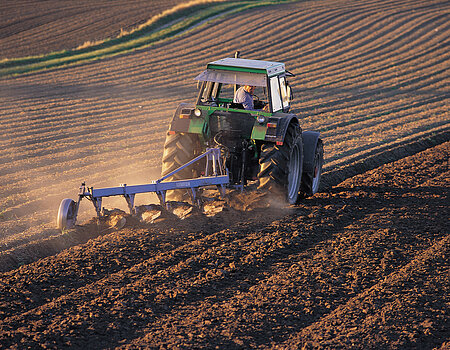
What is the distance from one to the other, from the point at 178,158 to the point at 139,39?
76.1ft

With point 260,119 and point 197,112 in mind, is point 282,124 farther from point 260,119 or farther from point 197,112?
point 197,112

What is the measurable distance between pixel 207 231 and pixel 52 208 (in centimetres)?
272

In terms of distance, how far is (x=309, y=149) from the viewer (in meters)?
9.81

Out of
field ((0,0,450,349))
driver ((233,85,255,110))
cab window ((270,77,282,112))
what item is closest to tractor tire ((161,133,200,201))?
field ((0,0,450,349))

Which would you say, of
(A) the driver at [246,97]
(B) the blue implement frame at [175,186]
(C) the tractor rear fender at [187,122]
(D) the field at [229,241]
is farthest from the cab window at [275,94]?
(D) the field at [229,241]

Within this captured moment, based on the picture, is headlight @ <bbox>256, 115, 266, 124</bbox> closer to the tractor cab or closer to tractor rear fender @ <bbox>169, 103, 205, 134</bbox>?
the tractor cab

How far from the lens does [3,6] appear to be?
1475 inches

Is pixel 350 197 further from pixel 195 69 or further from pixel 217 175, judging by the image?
pixel 195 69

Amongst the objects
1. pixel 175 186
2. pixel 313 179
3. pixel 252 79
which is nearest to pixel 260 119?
pixel 252 79

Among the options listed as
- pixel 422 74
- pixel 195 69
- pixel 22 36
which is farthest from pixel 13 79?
pixel 422 74

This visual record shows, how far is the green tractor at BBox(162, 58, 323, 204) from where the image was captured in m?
8.62

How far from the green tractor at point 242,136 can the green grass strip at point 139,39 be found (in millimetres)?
16991

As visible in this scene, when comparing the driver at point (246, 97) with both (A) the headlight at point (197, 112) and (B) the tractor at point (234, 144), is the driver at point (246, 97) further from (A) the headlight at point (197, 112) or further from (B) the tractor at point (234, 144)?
(A) the headlight at point (197, 112)

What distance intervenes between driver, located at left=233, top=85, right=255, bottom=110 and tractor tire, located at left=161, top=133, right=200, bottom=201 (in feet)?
2.95
